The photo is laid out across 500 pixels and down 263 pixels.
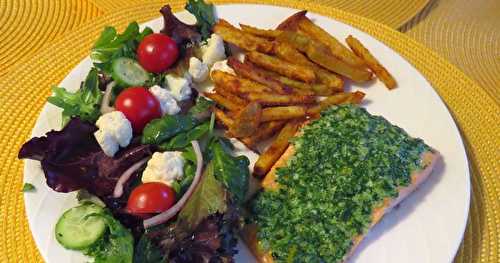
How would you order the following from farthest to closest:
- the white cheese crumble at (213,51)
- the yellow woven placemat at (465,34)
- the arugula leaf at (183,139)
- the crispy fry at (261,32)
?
the yellow woven placemat at (465,34) → the crispy fry at (261,32) → the white cheese crumble at (213,51) → the arugula leaf at (183,139)

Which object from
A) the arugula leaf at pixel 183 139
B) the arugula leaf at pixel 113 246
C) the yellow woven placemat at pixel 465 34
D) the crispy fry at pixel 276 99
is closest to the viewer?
the arugula leaf at pixel 113 246

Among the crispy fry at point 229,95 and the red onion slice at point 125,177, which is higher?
the crispy fry at point 229,95

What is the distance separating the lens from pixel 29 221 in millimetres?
2580

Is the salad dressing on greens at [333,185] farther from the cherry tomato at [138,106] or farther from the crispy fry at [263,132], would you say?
the cherry tomato at [138,106]

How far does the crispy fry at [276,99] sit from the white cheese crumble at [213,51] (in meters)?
0.46

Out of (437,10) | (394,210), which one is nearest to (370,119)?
(394,210)

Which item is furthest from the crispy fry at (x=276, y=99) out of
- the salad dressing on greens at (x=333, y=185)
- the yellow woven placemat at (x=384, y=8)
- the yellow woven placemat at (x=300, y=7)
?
the yellow woven placemat at (x=384, y=8)

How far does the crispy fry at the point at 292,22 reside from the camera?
12.1 ft

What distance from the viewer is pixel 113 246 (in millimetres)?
2404

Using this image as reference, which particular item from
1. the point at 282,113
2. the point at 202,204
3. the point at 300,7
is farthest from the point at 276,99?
the point at 300,7

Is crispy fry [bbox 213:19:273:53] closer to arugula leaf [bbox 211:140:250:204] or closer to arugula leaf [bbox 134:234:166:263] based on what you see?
arugula leaf [bbox 211:140:250:204]

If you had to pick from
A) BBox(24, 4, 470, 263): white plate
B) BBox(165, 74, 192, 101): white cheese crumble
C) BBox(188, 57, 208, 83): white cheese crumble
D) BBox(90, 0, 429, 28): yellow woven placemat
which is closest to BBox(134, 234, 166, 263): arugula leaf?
BBox(24, 4, 470, 263): white plate

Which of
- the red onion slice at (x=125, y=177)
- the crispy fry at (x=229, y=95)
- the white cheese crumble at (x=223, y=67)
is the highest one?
the white cheese crumble at (x=223, y=67)

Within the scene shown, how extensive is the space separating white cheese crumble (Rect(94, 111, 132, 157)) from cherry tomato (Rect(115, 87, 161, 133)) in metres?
0.09
